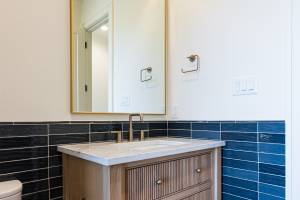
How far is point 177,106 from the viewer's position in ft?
6.06

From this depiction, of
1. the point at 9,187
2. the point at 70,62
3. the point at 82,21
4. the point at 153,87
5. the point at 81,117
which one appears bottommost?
the point at 9,187

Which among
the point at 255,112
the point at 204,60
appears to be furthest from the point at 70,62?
the point at 255,112

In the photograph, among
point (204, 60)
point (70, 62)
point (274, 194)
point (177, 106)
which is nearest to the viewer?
point (274, 194)

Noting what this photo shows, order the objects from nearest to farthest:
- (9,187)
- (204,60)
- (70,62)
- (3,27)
Answer: (9,187)
(3,27)
(70,62)
(204,60)

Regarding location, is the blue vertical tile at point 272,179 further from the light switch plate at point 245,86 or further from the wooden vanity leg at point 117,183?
the wooden vanity leg at point 117,183

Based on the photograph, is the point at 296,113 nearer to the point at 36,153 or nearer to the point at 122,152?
the point at 122,152

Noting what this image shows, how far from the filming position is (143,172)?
3.61 ft

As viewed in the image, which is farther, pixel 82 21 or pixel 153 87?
pixel 153 87

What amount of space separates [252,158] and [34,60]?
4.59ft

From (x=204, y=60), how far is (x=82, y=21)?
2.89ft

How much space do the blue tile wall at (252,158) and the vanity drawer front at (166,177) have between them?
16cm

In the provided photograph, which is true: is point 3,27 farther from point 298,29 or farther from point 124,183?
point 298,29

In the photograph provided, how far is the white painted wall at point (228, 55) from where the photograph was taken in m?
1.30

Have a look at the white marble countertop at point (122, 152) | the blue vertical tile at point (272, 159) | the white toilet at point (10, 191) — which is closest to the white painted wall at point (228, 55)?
the blue vertical tile at point (272, 159)
